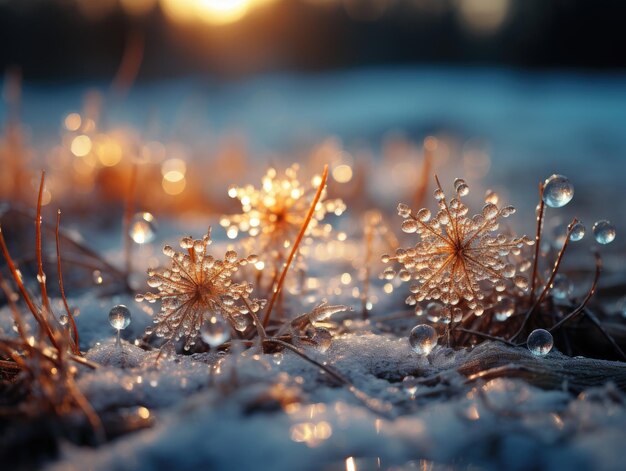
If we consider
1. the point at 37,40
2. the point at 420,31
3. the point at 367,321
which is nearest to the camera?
the point at 367,321

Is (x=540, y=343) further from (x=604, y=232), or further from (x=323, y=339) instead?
(x=323, y=339)

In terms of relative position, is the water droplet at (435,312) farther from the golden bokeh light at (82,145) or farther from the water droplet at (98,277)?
the golden bokeh light at (82,145)

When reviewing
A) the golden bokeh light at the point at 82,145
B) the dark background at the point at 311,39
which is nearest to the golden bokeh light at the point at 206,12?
the dark background at the point at 311,39

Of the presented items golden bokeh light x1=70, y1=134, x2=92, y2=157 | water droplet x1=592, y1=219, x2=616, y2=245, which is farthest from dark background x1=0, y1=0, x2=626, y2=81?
water droplet x1=592, y1=219, x2=616, y2=245

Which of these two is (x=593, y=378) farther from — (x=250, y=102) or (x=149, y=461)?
(x=250, y=102)

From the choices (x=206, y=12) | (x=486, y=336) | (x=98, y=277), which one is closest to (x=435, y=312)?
(x=486, y=336)

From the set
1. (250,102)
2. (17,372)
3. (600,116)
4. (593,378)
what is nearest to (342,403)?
(593,378)

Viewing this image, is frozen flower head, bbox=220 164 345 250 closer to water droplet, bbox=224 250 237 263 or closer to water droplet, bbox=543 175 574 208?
water droplet, bbox=224 250 237 263
